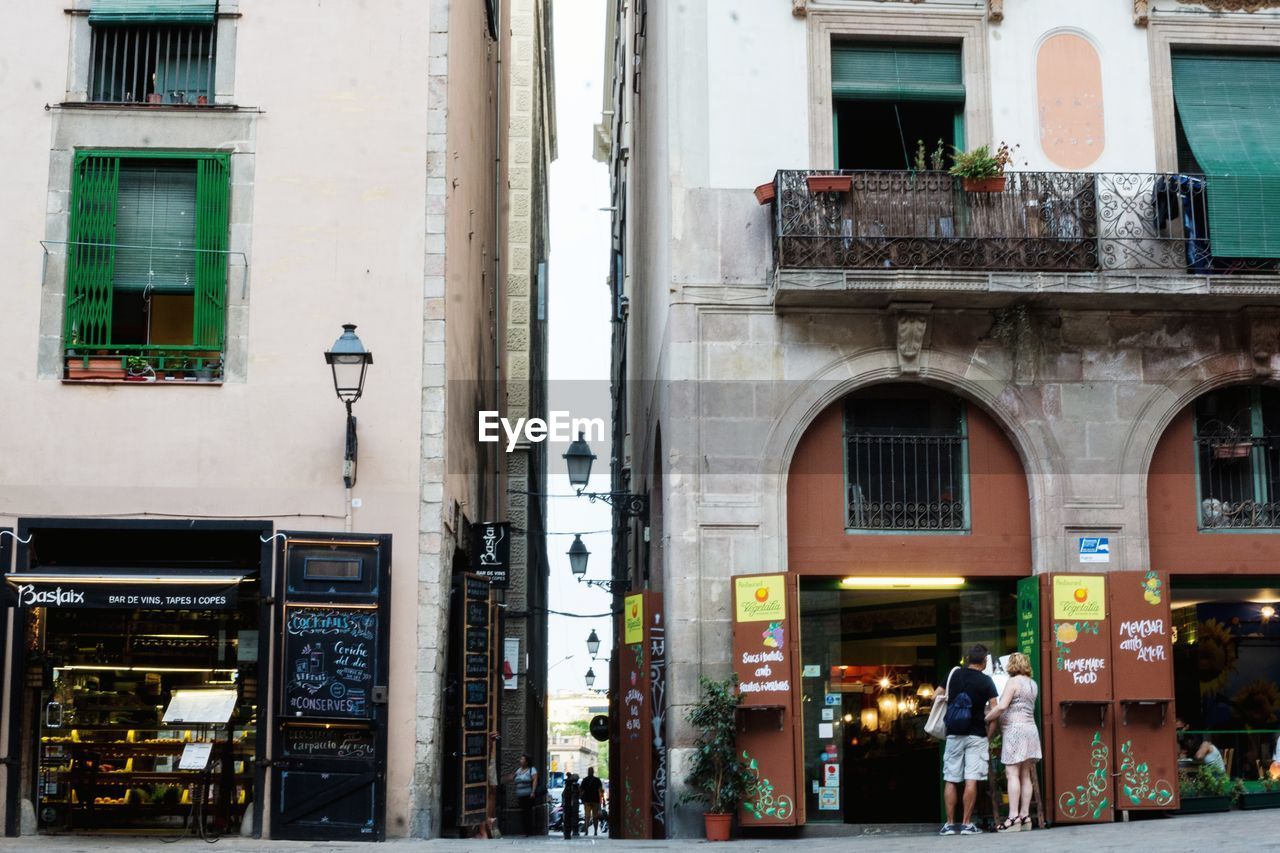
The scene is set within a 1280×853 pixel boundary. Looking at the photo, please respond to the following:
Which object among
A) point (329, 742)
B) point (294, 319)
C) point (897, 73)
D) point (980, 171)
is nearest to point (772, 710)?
point (329, 742)

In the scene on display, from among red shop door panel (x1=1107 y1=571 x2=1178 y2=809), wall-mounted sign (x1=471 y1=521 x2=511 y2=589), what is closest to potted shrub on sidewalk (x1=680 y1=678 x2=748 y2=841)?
red shop door panel (x1=1107 y1=571 x2=1178 y2=809)

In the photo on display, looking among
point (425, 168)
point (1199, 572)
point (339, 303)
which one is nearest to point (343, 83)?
point (425, 168)

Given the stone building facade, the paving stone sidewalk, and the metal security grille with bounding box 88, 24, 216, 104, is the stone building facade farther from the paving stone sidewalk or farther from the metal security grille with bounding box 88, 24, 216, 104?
the metal security grille with bounding box 88, 24, 216, 104

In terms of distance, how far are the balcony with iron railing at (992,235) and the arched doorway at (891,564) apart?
1.55 metres

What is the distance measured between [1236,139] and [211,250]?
11.0 m

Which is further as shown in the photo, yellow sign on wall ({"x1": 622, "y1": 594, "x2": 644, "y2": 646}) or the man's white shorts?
yellow sign on wall ({"x1": 622, "y1": 594, "x2": 644, "y2": 646})

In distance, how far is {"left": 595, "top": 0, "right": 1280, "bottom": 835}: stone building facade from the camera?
16.6 m

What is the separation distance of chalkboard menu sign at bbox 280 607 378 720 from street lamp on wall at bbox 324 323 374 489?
4.44 ft

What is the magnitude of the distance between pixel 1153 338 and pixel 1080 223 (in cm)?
152

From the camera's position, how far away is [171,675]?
16.3 meters

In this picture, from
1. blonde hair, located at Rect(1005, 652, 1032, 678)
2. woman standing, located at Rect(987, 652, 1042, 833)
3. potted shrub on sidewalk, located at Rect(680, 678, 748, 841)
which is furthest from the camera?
potted shrub on sidewalk, located at Rect(680, 678, 748, 841)

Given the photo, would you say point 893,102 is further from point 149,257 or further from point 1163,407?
point 149,257

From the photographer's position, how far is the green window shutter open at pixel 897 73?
17.7 metres

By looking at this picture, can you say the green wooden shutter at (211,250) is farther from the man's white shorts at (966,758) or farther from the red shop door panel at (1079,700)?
the red shop door panel at (1079,700)
